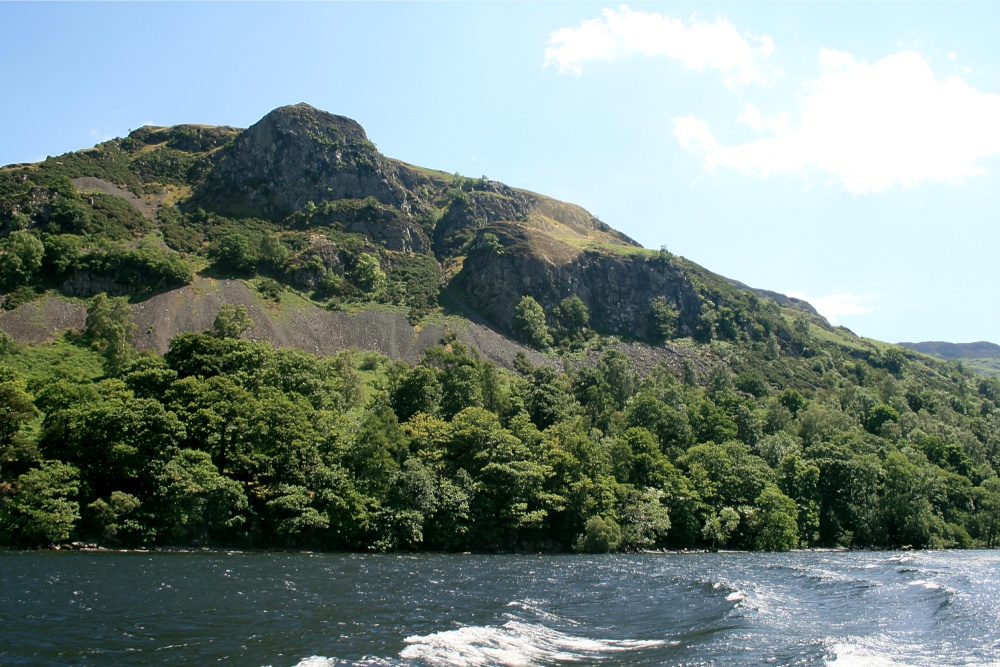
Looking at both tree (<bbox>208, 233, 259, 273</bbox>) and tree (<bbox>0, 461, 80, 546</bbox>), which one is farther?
tree (<bbox>208, 233, 259, 273</bbox>)

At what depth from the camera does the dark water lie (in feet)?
71.9

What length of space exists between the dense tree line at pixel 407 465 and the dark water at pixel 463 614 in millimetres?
9199

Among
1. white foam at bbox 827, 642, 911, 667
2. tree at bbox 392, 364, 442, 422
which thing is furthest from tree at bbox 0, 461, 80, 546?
white foam at bbox 827, 642, 911, 667

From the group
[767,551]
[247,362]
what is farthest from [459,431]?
[767,551]

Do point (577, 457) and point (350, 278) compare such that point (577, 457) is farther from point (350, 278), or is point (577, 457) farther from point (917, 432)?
point (350, 278)

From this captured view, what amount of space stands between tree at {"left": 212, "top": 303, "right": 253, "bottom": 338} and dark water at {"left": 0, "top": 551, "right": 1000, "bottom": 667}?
70494 mm

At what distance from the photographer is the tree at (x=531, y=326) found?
17750cm

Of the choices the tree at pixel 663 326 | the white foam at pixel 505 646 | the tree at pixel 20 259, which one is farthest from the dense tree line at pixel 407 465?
the tree at pixel 663 326

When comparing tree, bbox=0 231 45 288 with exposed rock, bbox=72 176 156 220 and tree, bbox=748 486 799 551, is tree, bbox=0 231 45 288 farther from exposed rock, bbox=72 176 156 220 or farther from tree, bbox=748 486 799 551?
tree, bbox=748 486 799 551

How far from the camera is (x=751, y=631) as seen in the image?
1072 inches

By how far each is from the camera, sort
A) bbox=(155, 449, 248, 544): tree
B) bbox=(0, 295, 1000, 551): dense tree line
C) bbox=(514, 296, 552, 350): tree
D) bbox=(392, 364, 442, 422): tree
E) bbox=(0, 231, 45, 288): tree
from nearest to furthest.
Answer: bbox=(155, 449, 248, 544): tree < bbox=(0, 295, 1000, 551): dense tree line < bbox=(392, 364, 442, 422): tree < bbox=(0, 231, 45, 288): tree < bbox=(514, 296, 552, 350): tree

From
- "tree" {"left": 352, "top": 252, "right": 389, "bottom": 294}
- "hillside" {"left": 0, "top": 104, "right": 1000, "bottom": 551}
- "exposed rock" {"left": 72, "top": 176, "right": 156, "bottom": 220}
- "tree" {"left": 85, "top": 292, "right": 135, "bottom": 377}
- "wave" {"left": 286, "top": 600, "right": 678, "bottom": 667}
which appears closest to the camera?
"wave" {"left": 286, "top": 600, "right": 678, "bottom": 667}

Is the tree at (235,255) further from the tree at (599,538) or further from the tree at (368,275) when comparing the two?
the tree at (599,538)

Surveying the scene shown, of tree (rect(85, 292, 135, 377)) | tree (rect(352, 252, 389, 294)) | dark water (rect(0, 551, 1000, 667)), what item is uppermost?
tree (rect(352, 252, 389, 294))
